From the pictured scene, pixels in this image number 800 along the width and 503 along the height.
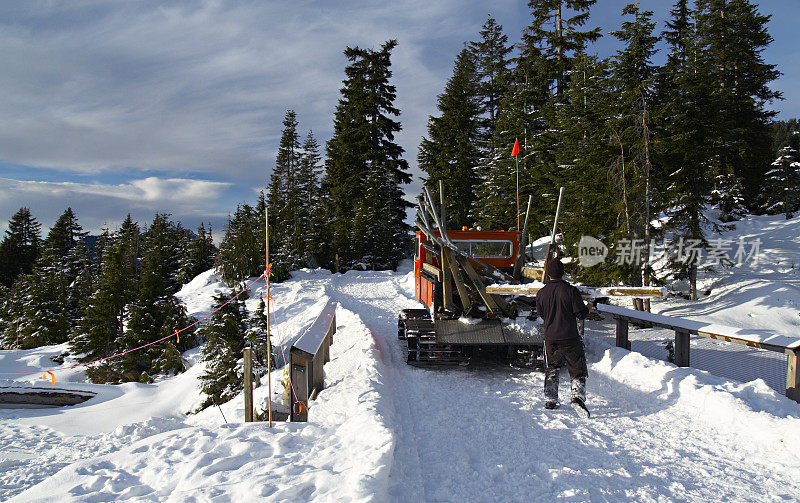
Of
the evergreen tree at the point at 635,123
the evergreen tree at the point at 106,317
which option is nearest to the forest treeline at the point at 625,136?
the evergreen tree at the point at 635,123

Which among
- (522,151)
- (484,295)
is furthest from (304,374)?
(522,151)

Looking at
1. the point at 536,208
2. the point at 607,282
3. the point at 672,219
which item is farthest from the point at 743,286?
the point at 536,208

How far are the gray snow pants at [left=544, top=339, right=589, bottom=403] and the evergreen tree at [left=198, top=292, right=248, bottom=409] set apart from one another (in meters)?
9.79

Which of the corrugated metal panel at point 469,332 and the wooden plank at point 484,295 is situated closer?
the corrugated metal panel at point 469,332

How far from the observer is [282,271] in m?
25.5

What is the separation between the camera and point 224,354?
44.0 ft

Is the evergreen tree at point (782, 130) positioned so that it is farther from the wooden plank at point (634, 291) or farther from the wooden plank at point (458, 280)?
the wooden plank at point (458, 280)

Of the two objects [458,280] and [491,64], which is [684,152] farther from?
[491,64]

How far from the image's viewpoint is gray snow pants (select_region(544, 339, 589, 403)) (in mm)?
5098

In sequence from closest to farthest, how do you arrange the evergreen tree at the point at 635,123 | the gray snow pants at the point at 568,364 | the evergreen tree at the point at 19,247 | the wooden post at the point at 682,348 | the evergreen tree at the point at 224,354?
1. the gray snow pants at the point at 568,364
2. the wooden post at the point at 682,348
3. the evergreen tree at the point at 224,354
4. the evergreen tree at the point at 635,123
5. the evergreen tree at the point at 19,247

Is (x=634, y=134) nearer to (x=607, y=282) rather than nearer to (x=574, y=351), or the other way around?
(x=607, y=282)

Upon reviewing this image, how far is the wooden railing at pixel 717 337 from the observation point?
4816mm

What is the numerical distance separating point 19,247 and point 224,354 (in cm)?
5371

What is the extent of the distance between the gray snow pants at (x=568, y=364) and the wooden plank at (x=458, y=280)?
6.35 ft
